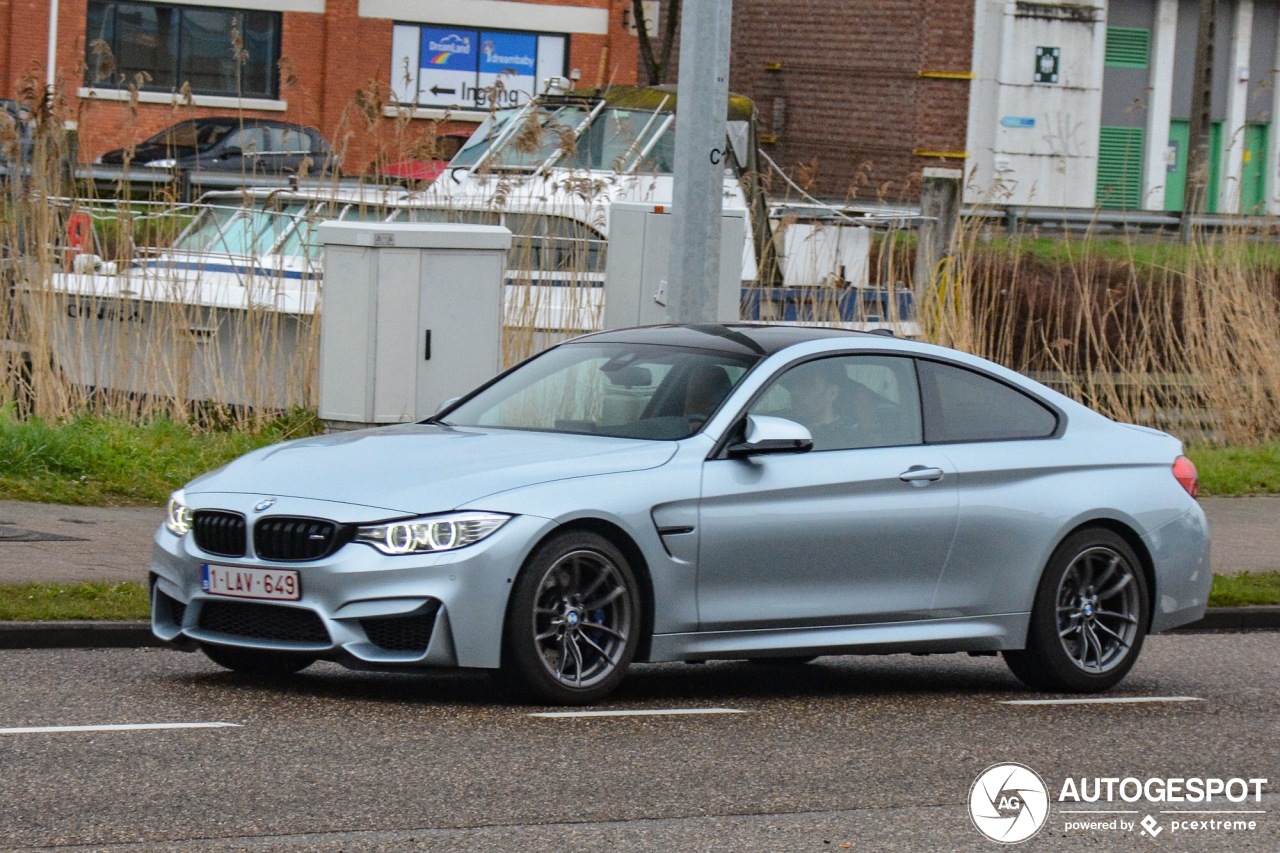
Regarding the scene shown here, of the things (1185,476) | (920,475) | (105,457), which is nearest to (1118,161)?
(105,457)

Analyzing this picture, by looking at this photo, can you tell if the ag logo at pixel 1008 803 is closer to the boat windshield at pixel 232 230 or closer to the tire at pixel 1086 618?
the tire at pixel 1086 618

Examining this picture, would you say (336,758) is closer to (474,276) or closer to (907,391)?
(907,391)

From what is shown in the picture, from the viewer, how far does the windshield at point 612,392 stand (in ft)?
27.4

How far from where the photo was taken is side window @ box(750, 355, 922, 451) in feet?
27.8

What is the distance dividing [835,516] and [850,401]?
1.98ft

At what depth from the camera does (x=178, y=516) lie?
798 cm

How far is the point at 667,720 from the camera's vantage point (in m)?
7.69

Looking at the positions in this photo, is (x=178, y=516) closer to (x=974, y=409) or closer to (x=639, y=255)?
(x=974, y=409)

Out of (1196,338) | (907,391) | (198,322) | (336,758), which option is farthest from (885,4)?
(336,758)

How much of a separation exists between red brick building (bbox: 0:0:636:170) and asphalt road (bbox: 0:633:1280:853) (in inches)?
1408

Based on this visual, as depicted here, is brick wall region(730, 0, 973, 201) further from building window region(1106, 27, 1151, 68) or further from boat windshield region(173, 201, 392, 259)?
boat windshield region(173, 201, 392, 259)

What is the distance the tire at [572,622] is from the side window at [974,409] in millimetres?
1727

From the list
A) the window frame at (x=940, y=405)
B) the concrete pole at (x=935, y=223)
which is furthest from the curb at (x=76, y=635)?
the concrete pole at (x=935, y=223)

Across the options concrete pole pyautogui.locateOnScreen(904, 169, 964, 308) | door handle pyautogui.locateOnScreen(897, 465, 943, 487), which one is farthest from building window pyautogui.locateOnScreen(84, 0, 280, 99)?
door handle pyautogui.locateOnScreen(897, 465, 943, 487)
